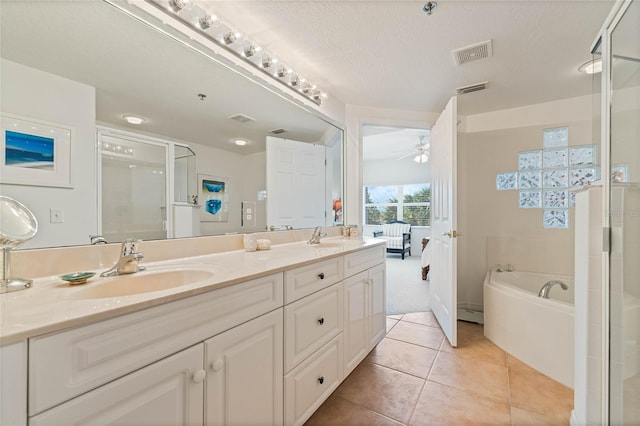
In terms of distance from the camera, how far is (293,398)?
1234mm

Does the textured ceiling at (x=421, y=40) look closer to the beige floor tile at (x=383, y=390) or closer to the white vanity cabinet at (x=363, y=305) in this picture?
the white vanity cabinet at (x=363, y=305)

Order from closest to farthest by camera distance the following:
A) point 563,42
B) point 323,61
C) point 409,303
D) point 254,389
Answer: point 254,389 → point 563,42 → point 323,61 → point 409,303

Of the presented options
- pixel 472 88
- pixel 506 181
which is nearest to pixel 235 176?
pixel 472 88

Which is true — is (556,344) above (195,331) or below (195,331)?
below

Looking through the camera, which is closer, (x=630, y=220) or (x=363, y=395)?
(x=630, y=220)

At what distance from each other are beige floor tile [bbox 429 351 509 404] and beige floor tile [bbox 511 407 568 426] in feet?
0.31

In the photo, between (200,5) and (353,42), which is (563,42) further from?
(200,5)

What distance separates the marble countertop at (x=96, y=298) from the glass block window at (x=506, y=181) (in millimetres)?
2624

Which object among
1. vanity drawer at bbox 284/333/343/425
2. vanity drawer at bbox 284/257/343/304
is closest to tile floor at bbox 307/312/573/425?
vanity drawer at bbox 284/333/343/425

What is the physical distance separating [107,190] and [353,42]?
1.62 m

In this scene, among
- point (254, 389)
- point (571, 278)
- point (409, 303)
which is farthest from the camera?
point (409, 303)

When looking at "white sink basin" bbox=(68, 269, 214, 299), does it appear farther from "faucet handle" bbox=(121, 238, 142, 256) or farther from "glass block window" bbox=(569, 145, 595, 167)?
"glass block window" bbox=(569, 145, 595, 167)

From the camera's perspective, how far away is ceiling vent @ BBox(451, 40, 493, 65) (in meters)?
1.76

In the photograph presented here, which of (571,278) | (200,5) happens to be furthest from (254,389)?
(571,278)
